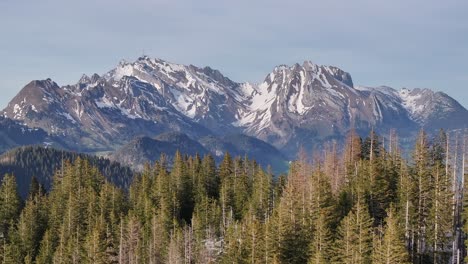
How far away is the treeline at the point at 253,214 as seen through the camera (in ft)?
244

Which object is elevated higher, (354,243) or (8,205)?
(8,205)

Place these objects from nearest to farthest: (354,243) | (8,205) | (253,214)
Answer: (354,243), (253,214), (8,205)

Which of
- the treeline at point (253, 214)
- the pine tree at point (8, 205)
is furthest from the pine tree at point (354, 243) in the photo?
the pine tree at point (8, 205)

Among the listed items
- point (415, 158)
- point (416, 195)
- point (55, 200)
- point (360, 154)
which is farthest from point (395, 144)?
point (55, 200)

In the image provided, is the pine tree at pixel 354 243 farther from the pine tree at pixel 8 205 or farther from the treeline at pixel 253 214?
the pine tree at pixel 8 205

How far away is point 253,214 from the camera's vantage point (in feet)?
340

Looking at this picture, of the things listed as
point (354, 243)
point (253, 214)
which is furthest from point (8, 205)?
point (354, 243)

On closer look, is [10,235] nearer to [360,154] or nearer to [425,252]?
[360,154]

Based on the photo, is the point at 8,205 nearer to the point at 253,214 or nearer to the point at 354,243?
the point at 253,214

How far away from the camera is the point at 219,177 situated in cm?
13112

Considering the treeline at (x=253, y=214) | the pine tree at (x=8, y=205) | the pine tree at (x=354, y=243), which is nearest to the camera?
the pine tree at (x=354, y=243)

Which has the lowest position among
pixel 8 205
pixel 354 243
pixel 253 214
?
pixel 354 243

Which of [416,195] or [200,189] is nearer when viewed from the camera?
[416,195]

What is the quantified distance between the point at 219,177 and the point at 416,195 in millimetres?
53956
